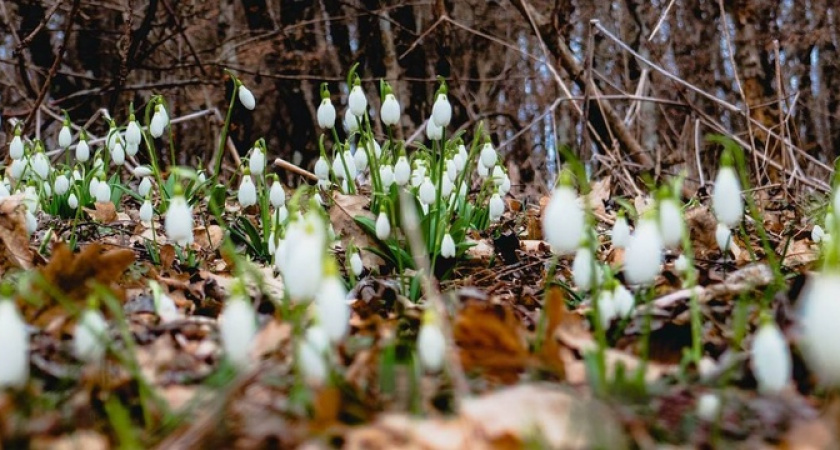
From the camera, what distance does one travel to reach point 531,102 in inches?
458

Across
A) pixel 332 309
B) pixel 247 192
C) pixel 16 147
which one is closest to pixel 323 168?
pixel 247 192

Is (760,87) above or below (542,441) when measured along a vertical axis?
above

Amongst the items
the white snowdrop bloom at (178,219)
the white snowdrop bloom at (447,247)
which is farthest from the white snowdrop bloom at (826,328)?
the white snowdrop bloom at (447,247)

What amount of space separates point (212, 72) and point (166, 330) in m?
7.63

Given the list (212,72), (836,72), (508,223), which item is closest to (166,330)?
(508,223)

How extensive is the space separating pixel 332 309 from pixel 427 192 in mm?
1646

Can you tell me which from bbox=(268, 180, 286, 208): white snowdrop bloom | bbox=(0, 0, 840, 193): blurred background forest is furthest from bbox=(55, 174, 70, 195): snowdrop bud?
bbox=(0, 0, 840, 193): blurred background forest

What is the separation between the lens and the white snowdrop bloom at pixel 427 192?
2.75 m

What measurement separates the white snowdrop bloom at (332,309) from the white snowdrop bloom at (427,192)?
63.3 inches

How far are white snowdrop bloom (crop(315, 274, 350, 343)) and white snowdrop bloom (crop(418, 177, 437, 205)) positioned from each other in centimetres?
161

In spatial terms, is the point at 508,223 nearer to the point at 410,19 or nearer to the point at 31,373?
the point at 31,373

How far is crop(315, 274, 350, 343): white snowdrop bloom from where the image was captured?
1.13 metres

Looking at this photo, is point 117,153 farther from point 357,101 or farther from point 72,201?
point 357,101

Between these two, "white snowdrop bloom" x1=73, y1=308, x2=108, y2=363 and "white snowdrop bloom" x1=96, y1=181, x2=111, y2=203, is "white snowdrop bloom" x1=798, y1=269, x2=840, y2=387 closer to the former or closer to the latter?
"white snowdrop bloom" x1=73, y1=308, x2=108, y2=363
